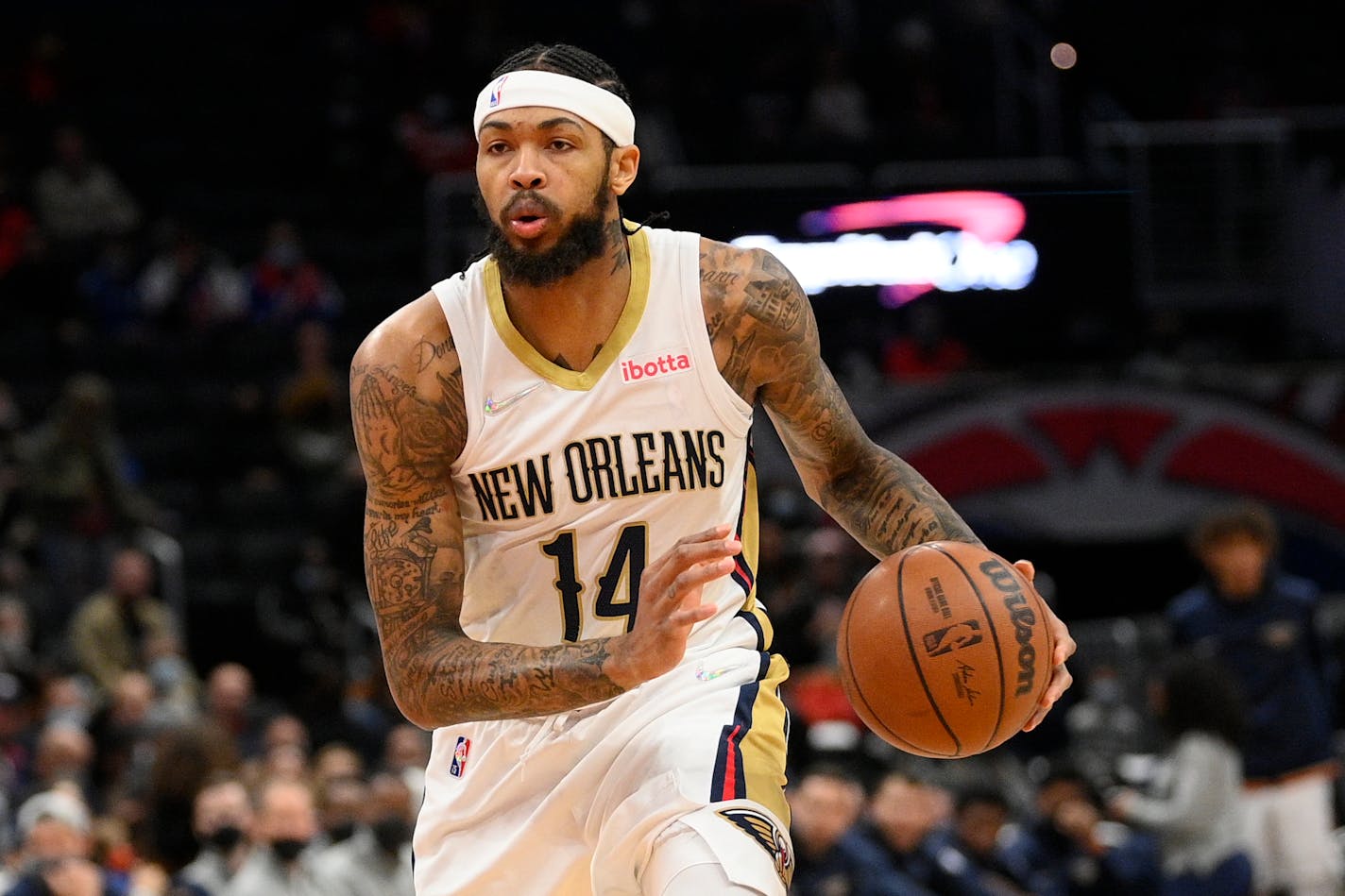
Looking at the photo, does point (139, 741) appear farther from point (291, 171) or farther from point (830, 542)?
point (291, 171)

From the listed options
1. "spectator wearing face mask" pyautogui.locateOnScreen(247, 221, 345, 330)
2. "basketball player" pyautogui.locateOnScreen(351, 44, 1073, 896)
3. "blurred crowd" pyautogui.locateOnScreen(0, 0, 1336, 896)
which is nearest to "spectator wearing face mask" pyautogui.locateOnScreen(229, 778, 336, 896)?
"blurred crowd" pyautogui.locateOnScreen(0, 0, 1336, 896)

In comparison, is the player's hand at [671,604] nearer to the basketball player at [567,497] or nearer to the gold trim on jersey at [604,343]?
the basketball player at [567,497]

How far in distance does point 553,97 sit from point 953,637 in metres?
1.48

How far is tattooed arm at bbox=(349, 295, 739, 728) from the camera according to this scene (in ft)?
13.8

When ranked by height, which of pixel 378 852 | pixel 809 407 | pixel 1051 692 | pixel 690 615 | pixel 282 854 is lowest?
pixel 378 852

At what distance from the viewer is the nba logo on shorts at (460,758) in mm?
4586

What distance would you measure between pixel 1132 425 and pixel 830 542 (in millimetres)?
3377

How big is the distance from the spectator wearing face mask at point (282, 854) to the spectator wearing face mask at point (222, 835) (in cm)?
6

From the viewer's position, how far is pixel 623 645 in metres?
4.03

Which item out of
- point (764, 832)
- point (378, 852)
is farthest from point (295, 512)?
point (764, 832)

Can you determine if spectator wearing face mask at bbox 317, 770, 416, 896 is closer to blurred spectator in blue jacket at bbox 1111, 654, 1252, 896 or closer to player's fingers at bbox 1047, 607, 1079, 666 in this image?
blurred spectator in blue jacket at bbox 1111, 654, 1252, 896

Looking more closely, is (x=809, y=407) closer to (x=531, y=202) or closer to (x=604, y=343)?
(x=604, y=343)

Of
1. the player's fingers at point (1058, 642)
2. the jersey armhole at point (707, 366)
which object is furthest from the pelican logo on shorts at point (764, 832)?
the jersey armhole at point (707, 366)

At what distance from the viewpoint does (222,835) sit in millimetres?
8430
